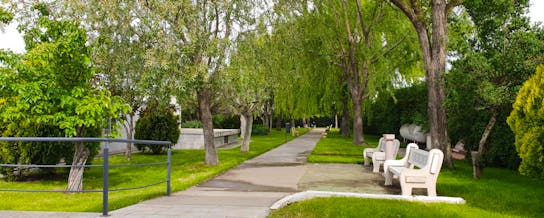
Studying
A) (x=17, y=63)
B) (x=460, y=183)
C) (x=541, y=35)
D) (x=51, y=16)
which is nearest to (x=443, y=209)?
(x=460, y=183)

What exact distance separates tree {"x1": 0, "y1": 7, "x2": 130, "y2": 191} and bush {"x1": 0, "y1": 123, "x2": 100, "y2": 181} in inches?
85.8

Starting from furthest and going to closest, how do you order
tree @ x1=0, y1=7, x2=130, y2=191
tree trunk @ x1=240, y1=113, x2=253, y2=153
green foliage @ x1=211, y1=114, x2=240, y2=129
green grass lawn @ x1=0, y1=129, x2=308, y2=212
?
green foliage @ x1=211, y1=114, x2=240, y2=129
tree trunk @ x1=240, y1=113, x2=253, y2=153
tree @ x1=0, y1=7, x2=130, y2=191
green grass lawn @ x1=0, y1=129, x2=308, y2=212

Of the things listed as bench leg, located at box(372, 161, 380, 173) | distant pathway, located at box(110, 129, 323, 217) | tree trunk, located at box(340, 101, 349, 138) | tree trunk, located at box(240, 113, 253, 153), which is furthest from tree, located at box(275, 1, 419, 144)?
bench leg, located at box(372, 161, 380, 173)

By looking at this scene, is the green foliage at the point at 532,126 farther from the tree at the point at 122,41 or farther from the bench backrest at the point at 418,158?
the tree at the point at 122,41

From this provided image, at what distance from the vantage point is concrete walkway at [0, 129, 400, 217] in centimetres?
649

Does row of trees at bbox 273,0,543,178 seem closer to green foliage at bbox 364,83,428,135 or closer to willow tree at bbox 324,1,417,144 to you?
willow tree at bbox 324,1,417,144

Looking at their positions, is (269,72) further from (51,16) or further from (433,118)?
(51,16)

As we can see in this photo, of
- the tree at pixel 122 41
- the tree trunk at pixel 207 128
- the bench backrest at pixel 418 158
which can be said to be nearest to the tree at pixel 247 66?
the tree trunk at pixel 207 128

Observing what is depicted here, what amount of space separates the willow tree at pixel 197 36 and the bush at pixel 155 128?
6877mm

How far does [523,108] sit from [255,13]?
9.35 metres

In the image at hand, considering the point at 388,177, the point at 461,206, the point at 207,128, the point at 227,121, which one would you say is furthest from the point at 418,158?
the point at 227,121

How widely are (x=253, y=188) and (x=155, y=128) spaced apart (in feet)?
38.4

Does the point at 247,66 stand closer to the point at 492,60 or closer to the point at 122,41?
the point at 122,41

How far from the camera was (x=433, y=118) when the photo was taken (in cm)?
1418
